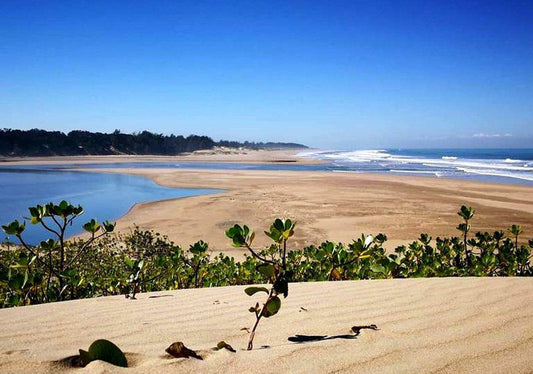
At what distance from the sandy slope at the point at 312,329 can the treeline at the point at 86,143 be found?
67.2m

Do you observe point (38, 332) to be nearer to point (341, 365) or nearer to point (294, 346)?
point (294, 346)

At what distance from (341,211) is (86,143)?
67356 millimetres

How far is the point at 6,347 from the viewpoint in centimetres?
163

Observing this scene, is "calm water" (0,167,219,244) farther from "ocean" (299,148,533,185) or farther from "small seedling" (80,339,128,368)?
"ocean" (299,148,533,185)

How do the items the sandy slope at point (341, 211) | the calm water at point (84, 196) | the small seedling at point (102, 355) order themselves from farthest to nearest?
the calm water at point (84, 196) < the sandy slope at point (341, 211) < the small seedling at point (102, 355)

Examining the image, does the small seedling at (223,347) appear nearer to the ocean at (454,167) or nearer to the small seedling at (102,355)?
the small seedling at (102,355)

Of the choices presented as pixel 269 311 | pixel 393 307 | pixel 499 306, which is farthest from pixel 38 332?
pixel 499 306

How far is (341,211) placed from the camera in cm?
1473

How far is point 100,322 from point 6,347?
0.55 metres

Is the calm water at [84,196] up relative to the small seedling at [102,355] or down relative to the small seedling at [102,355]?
down

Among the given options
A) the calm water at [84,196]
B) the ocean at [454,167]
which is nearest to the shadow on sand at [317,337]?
the calm water at [84,196]

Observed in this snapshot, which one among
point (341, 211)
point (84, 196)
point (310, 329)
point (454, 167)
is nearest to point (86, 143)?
point (84, 196)

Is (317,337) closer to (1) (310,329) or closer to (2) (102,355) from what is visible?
(1) (310,329)

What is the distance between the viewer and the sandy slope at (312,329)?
1441 millimetres
